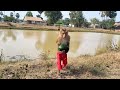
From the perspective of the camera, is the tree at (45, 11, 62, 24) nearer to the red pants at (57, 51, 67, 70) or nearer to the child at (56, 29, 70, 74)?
the child at (56, 29, 70, 74)

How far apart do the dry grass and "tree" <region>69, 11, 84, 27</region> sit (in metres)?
0.98

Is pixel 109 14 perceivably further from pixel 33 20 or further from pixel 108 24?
pixel 33 20

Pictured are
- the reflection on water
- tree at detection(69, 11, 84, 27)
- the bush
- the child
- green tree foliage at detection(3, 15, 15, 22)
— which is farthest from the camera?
the bush

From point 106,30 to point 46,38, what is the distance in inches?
67.6

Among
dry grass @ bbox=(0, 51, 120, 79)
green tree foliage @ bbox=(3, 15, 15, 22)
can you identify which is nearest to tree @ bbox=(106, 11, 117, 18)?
dry grass @ bbox=(0, 51, 120, 79)

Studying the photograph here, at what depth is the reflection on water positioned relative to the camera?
7637 millimetres

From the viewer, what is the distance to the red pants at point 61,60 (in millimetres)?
7129

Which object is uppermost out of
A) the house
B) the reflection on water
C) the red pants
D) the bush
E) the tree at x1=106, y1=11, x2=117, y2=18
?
the tree at x1=106, y1=11, x2=117, y2=18

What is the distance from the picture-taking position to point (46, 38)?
8320 mm

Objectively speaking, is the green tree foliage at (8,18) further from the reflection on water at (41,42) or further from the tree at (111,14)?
the tree at (111,14)

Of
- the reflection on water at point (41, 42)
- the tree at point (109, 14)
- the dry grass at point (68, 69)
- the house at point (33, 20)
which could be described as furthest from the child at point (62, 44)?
the tree at point (109, 14)

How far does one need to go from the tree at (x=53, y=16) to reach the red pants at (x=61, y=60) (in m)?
0.90
